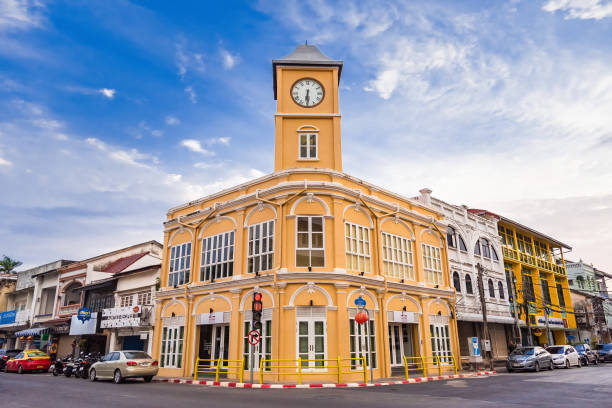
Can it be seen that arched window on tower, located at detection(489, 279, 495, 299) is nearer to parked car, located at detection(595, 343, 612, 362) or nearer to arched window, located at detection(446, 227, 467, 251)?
arched window, located at detection(446, 227, 467, 251)

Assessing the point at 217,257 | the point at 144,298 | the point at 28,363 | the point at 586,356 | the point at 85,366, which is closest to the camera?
the point at 85,366

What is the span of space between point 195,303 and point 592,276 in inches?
2205

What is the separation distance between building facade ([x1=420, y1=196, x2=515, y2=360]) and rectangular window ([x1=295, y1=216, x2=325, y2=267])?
1206cm

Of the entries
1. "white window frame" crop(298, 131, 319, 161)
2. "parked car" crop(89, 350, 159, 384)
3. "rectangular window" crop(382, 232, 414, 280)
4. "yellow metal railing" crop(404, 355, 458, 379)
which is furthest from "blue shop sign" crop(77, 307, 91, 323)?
"yellow metal railing" crop(404, 355, 458, 379)

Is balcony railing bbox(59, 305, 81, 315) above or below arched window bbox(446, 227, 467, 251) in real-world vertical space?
below

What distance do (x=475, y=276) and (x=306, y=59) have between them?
66.9 ft

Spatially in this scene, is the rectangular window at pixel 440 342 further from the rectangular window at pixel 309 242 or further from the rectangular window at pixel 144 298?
the rectangular window at pixel 144 298

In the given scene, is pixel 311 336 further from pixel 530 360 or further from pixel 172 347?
pixel 530 360

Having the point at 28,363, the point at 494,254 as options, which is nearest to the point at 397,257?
the point at 494,254

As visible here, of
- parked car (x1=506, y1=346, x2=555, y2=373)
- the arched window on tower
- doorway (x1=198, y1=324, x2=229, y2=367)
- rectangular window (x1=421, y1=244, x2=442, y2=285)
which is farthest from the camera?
the arched window on tower

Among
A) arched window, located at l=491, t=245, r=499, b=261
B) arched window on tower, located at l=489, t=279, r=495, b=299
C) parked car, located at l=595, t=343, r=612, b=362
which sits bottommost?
parked car, located at l=595, t=343, r=612, b=362

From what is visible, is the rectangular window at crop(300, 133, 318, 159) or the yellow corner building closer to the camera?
the yellow corner building

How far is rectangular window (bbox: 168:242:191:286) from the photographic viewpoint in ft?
81.7

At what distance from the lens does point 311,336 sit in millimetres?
18812
